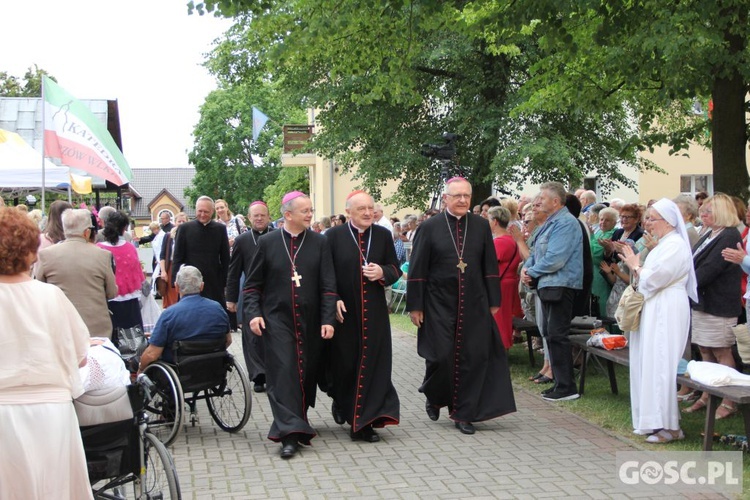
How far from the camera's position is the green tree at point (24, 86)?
4481cm

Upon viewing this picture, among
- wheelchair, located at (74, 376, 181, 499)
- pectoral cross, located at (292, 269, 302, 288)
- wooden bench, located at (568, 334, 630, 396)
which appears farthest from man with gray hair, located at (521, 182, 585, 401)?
wheelchair, located at (74, 376, 181, 499)

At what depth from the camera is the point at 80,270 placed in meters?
7.45

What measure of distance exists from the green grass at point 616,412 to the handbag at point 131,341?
390 cm

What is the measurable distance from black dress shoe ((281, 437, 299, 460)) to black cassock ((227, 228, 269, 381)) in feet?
5.79

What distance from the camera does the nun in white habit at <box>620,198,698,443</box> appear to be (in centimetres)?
700

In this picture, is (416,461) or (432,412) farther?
(432,412)

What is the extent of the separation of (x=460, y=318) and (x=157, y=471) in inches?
130

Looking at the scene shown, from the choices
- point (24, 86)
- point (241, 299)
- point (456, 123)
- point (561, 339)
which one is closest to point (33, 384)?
point (241, 299)

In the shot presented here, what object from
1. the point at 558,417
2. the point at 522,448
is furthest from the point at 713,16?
the point at 522,448

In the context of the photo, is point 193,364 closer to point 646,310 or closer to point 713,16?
point 646,310

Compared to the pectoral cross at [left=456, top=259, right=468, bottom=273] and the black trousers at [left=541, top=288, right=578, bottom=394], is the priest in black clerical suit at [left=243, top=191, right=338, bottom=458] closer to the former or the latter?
the pectoral cross at [left=456, top=259, right=468, bottom=273]

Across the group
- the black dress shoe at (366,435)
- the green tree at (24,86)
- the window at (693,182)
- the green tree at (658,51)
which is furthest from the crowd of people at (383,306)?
the green tree at (24,86)

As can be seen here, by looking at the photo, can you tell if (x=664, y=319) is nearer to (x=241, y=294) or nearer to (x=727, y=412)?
(x=727, y=412)

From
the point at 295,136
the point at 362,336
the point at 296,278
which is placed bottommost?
the point at 362,336
